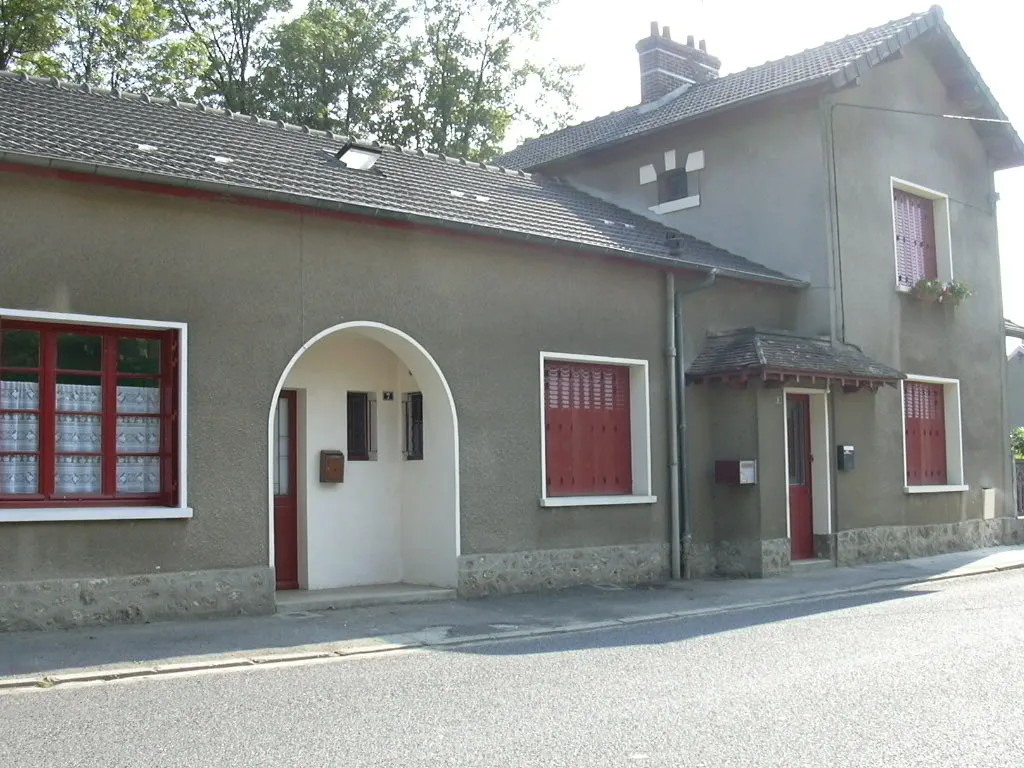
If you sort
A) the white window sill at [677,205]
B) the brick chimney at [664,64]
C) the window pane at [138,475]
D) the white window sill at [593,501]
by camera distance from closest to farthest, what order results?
the window pane at [138,475], the white window sill at [593,501], the white window sill at [677,205], the brick chimney at [664,64]

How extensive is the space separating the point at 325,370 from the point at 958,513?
10776 mm

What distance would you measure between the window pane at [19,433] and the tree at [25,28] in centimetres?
1552

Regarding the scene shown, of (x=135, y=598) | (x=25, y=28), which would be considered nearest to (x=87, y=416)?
(x=135, y=598)

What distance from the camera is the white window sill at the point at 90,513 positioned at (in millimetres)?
9477

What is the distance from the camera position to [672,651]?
29.8 feet

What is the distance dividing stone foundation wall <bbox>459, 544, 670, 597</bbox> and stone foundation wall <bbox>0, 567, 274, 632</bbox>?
8.14ft

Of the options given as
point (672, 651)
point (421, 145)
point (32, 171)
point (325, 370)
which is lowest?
point (672, 651)

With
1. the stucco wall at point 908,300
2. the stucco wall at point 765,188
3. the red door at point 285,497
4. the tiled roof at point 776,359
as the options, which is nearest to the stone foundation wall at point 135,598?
the red door at point 285,497

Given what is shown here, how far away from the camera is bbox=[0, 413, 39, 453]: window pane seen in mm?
9820

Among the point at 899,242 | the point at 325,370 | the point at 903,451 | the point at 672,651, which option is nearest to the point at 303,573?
the point at 325,370

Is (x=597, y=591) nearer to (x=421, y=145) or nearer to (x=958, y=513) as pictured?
(x=958, y=513)

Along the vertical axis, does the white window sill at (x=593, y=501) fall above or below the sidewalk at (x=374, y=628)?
above

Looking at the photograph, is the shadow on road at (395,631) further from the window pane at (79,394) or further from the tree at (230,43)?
the tree at (230,43)

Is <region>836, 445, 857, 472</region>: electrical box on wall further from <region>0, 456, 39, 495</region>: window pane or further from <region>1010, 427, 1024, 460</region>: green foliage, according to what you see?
<region>1010, 427, 1024, 460</region>: green foliage
